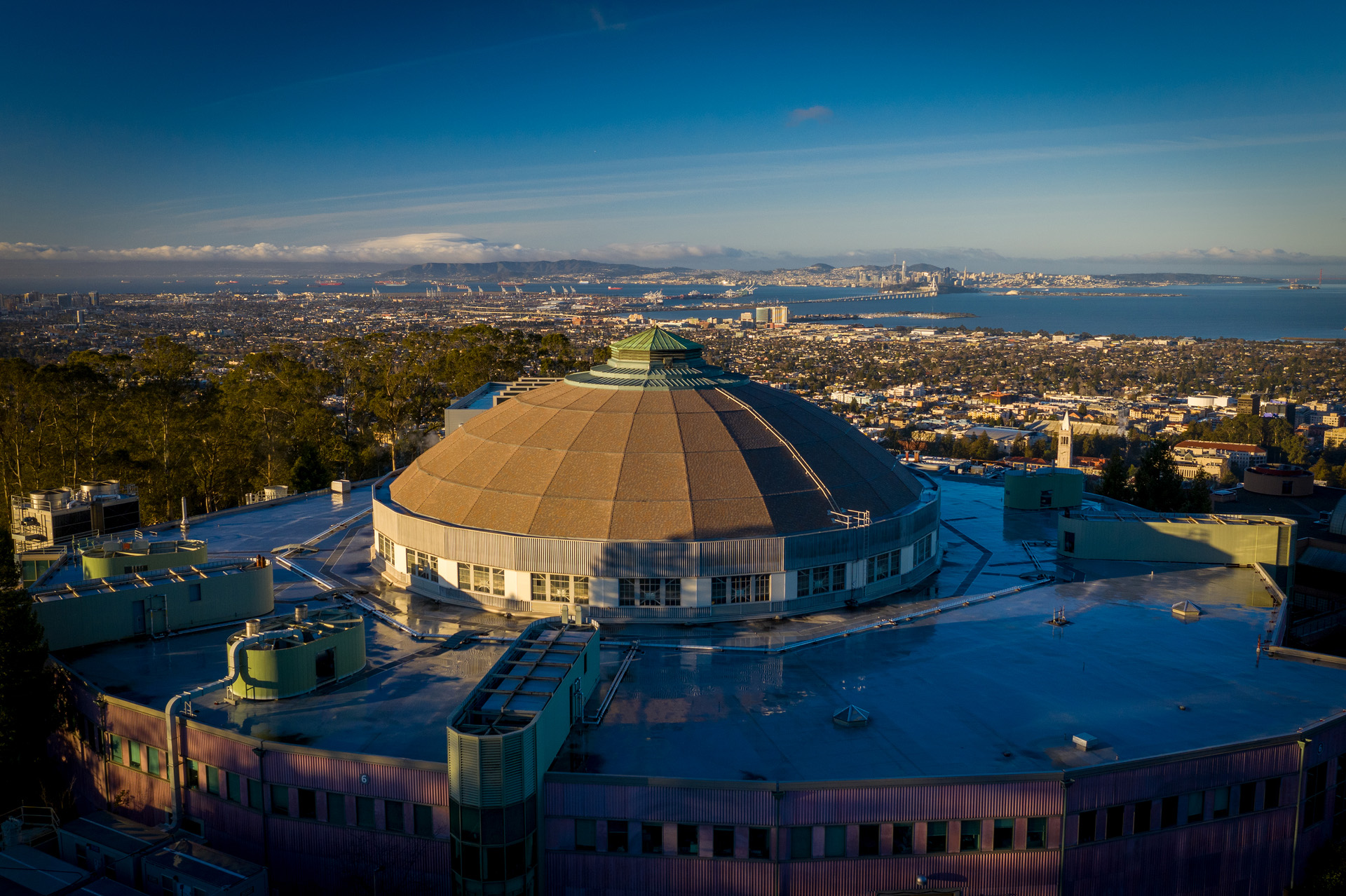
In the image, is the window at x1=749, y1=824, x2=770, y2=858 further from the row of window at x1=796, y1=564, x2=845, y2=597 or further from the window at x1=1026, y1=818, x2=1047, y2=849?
the row of window at x1=796, y1=564, x2=845, y2=597

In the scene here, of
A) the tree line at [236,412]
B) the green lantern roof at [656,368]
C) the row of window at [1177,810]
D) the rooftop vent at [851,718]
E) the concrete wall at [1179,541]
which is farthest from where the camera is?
the tree line at [236,412]

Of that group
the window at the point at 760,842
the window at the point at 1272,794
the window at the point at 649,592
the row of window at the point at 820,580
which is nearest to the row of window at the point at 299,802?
the window at the point at 760,842

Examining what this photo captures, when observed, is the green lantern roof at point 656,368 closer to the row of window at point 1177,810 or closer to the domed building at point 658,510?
the domed building at point 658,510

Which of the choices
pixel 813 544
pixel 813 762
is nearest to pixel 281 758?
pixel 813 762

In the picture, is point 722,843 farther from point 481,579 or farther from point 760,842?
point 481,579

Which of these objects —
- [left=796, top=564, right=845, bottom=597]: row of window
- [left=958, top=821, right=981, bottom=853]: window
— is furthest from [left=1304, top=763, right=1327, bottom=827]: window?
[left=796, top=564, right=845, bottom=597]: row of window
